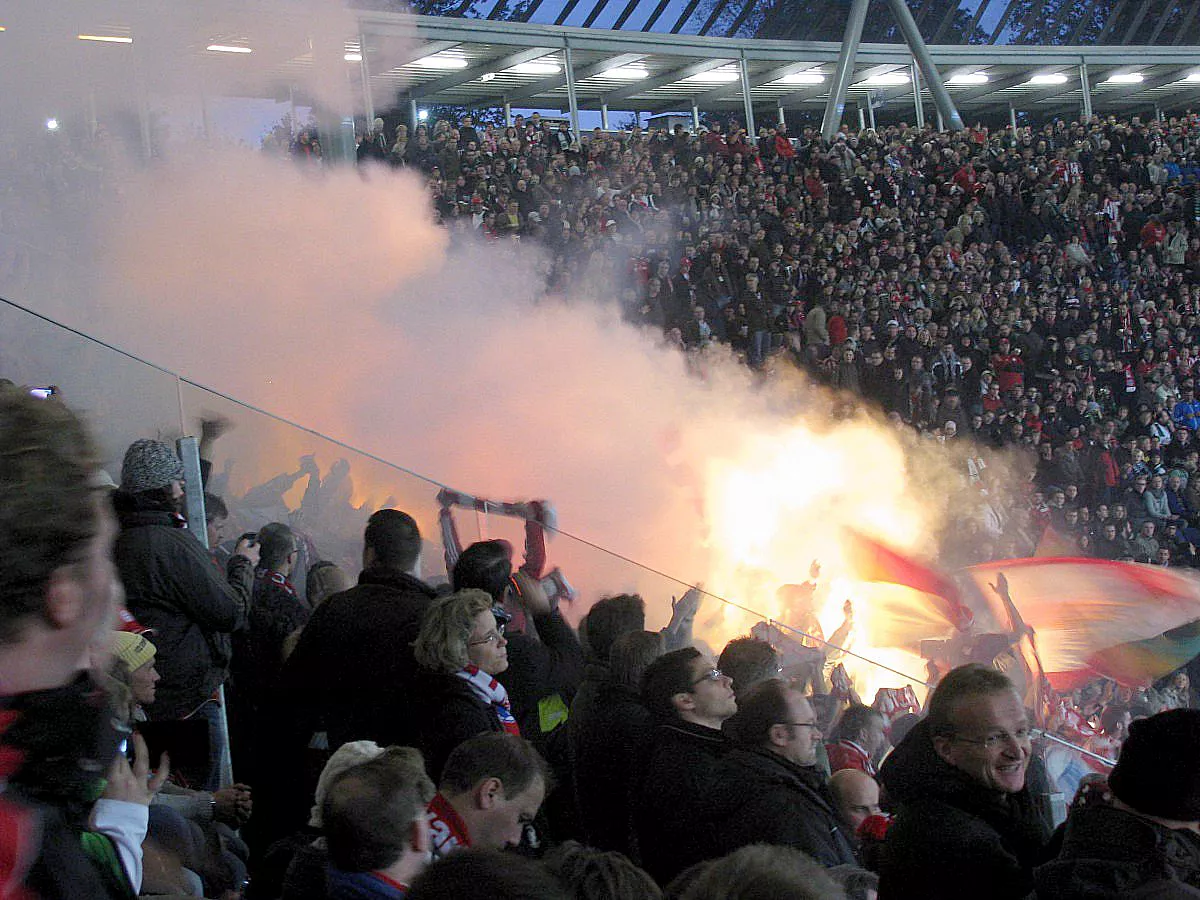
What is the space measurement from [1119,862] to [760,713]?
3.23 ft

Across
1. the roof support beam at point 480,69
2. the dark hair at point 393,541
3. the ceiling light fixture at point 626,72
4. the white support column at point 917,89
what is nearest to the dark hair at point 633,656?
the dark hair at point 393,541

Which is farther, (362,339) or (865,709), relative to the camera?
(362,339)

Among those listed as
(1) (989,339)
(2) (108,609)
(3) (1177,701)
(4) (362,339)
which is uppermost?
(2) (108,609)

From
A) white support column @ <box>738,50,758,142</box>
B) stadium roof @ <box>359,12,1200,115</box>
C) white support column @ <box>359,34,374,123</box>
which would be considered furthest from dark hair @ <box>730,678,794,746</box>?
white support column @ <box>738,50,758,142</box>

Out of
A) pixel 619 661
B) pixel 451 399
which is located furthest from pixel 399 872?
pixel 451 399

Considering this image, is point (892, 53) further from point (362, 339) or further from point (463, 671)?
point (463, 671)

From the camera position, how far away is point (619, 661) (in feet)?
11.5

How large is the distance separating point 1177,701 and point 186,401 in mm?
7010

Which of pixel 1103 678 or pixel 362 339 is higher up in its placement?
pixel 362 339

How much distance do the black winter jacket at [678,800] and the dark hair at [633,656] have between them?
0.84 feet

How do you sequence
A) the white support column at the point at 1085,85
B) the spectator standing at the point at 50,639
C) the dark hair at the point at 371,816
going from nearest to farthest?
the spectator standing at the point at 50,639
the dark hair at the point at 371,816
the white support column at the point at 1085,85

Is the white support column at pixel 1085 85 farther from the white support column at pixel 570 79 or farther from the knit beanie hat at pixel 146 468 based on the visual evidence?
the knit beanie hat at pixel 146 468

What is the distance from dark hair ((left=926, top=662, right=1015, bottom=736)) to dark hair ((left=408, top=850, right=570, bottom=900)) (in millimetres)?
1516

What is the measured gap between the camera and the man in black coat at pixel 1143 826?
2.10 m
